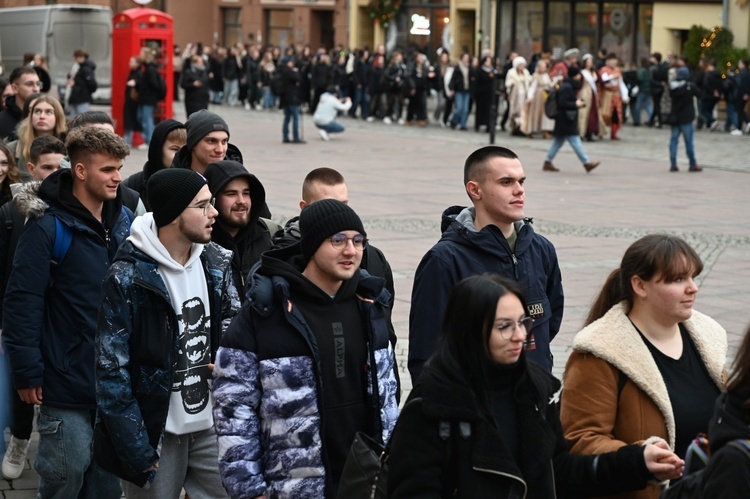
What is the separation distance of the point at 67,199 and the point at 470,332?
266 cm

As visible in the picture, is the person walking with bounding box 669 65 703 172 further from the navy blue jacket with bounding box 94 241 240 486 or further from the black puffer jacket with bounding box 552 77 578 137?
the navy blue jacket with bounding box 94 241 240 486

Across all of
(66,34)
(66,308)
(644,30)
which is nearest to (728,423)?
(66,308)

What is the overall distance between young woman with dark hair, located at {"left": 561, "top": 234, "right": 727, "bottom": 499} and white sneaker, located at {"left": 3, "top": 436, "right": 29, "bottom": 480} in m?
3.60

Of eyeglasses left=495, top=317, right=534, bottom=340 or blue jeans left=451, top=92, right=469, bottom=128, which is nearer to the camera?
eyeglasses left=495, top=317, right=534, bottom=340

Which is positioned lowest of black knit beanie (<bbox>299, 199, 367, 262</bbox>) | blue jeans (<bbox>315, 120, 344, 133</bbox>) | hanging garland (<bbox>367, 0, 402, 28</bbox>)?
blue jeans (<bbox>315, 120, 344, 133</bbox>)

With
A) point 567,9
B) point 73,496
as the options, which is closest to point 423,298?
point 73,496

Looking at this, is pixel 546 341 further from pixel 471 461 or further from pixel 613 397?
pixel 471 461

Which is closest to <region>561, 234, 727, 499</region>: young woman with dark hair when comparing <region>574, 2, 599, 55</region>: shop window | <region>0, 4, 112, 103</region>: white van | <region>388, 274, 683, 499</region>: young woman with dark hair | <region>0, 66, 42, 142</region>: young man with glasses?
<region>388, 274, 683, 499</region>: young woman with dark hair

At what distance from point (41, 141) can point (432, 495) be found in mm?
4303

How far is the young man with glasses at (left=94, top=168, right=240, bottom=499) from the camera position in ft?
15.8

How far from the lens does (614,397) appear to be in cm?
417

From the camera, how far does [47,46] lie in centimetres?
3631

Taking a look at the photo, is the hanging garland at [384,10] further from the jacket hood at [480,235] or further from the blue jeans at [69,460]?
the blue jeans at [69,460]

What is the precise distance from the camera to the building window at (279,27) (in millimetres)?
52250
